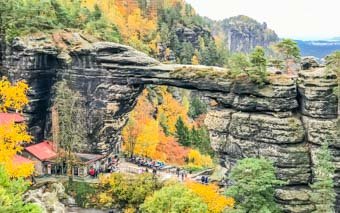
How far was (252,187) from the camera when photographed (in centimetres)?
3719

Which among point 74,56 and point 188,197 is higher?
point 74,56

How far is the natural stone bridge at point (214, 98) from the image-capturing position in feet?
134

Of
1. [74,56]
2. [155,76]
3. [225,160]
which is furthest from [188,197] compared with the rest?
[74,56]

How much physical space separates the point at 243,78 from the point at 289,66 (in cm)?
428

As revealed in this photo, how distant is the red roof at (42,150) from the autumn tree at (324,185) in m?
22.0

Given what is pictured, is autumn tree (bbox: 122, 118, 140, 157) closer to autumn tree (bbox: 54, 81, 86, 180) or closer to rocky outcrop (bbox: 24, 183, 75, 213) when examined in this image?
autumn tree (bbox: 54, 81, 86, 180)

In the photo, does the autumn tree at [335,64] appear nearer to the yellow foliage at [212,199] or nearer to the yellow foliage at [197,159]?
the yellow foliage at [212,199]

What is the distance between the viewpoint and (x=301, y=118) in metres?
42.1

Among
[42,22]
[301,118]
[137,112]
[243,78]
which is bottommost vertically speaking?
[137,112]

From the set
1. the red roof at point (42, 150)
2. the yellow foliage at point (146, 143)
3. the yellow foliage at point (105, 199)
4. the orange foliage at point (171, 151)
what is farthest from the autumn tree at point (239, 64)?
the orange foliage at point (171, 151)

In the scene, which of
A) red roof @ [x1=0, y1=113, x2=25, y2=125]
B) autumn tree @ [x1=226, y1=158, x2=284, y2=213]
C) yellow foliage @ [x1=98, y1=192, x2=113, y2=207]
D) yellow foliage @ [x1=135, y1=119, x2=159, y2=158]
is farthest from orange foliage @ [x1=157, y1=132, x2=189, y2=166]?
autumn tree @ [x1=226, y1=158, x2=284, y2=213]

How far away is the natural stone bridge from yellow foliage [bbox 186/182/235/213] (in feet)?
16.1

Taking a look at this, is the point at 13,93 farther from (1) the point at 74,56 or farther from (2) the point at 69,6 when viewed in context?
(2) the point at 69,6

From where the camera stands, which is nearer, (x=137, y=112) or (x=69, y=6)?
(x=69, y=6)
